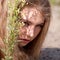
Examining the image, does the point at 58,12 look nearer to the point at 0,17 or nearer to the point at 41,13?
the point at 41,13

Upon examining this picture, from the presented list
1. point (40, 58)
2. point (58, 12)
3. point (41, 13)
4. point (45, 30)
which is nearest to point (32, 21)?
point (41, 13)

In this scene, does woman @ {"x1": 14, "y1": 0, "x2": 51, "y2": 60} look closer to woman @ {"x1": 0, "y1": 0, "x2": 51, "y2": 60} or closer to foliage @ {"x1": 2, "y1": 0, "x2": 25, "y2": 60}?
woman @ {"x1": 0, "y1": 0, "x2": 51, "y2": 60}

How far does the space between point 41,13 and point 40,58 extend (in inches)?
32.0

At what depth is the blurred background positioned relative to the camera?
337 centimetres

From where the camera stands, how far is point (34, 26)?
8.38 feet

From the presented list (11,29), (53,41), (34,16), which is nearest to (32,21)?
(34,16)

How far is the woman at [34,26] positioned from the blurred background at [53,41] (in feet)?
0.87

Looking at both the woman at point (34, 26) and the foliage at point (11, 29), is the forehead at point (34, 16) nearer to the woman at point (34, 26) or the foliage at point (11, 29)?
the woman at point (34, 26)

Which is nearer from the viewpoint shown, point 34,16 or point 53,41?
point 34,16

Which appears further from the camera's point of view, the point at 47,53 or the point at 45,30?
the point at 47,53

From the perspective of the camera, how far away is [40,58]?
3244 millimetres

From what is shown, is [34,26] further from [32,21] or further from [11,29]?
[11,29]

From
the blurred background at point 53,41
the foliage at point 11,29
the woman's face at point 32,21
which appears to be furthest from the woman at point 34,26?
the foliage at point 11,29

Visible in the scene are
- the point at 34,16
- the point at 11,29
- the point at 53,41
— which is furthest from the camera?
the point at 53,41
